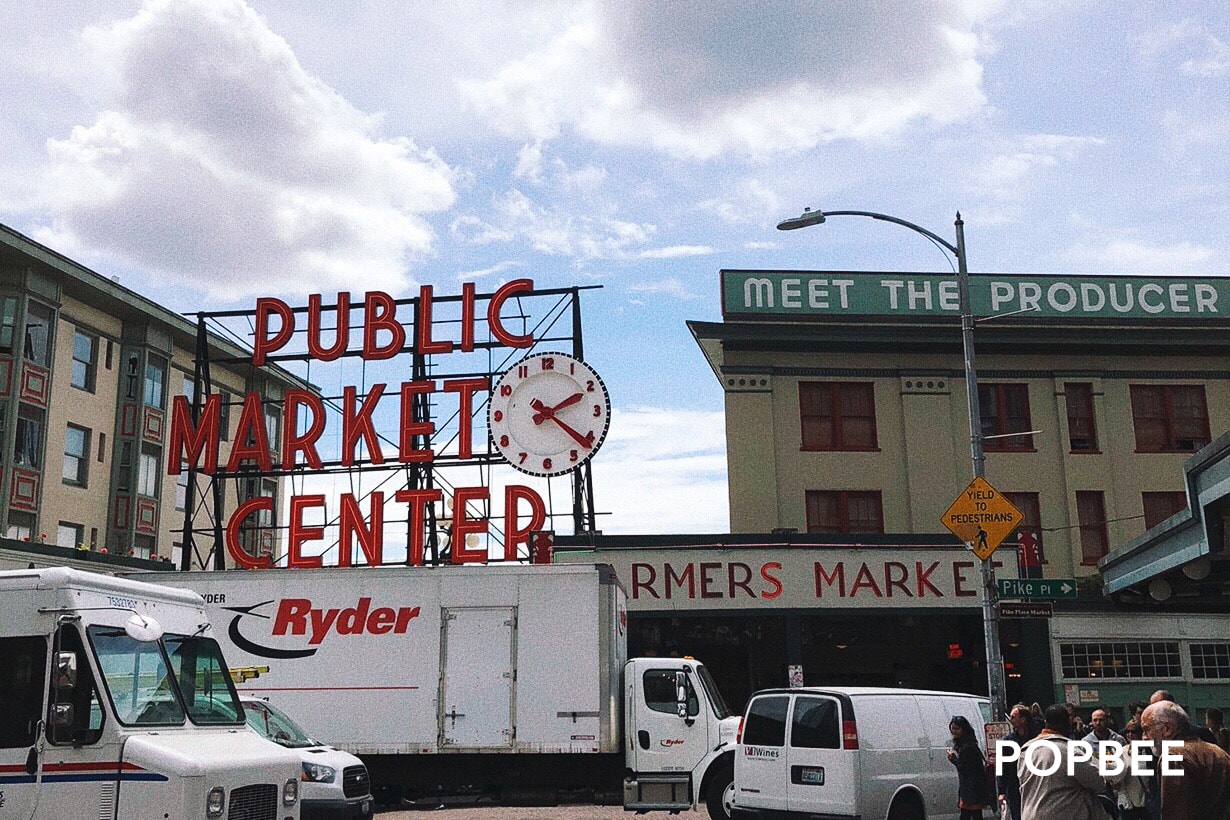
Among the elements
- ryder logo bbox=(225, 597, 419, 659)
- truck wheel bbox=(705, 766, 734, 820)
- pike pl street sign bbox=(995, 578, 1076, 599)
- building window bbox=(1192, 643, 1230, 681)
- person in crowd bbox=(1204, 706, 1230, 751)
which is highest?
pike pl street sign bbox=(995, 578, 1076, 599)

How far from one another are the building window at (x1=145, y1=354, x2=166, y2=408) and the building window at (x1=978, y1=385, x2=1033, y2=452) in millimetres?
31084

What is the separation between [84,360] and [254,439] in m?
15.1

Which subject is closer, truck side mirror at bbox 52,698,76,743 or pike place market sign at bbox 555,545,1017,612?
truck side mirror at bbox 52,698,76,743

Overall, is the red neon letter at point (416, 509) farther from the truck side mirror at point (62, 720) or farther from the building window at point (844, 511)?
the truck side mirror at point (62, 720)

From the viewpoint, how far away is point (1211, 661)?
30109 mm

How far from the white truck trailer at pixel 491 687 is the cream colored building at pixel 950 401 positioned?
14236 mm

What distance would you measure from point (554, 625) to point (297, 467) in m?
14.1

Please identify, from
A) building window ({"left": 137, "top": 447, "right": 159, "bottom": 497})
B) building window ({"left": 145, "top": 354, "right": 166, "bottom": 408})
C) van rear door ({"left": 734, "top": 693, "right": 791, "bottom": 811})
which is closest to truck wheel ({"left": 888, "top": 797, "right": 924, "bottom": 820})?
van rear door ({"left": 734, "top": 693, "right": 791, "bottom": 811})

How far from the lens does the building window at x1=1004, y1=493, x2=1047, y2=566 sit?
32.9 metres

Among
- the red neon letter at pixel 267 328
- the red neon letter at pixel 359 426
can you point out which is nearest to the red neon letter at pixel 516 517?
the red neon letter at pixel 359 426

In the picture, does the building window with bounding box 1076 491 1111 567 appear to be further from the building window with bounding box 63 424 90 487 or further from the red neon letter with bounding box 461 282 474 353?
the building window with bounding box 63 424 90 487

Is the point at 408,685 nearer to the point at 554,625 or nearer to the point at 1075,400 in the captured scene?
the point at 554,625

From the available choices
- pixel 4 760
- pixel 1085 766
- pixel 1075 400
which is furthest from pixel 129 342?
pixel 1085 766

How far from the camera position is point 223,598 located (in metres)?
19.4
